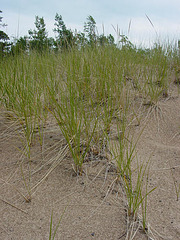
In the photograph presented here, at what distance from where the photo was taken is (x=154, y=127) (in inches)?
84.0

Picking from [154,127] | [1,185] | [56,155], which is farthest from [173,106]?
[1,185]

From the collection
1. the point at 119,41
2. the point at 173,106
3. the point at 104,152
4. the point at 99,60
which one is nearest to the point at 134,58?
the point at 119,41

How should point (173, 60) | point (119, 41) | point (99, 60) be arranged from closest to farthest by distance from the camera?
point (99, 60) < point (119, 41) < point (173, 60)

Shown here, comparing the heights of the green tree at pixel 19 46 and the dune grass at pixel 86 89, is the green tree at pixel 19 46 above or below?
above

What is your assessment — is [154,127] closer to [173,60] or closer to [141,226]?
[141,226]

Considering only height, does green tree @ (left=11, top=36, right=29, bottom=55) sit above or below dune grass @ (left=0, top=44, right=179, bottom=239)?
above

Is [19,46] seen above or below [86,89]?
above

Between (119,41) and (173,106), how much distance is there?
99 cm

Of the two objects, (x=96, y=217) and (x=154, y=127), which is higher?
(x=154, y=127)

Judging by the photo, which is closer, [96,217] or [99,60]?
[96,217]

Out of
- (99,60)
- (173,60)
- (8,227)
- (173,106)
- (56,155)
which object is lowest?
(8,227)

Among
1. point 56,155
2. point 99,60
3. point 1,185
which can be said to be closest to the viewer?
point 1,185

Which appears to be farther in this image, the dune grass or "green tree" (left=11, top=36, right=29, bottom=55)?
"green tree" (left=11, top=36, right=29, bottom=55)

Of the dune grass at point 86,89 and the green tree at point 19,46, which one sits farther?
the green tree at point 19,46
